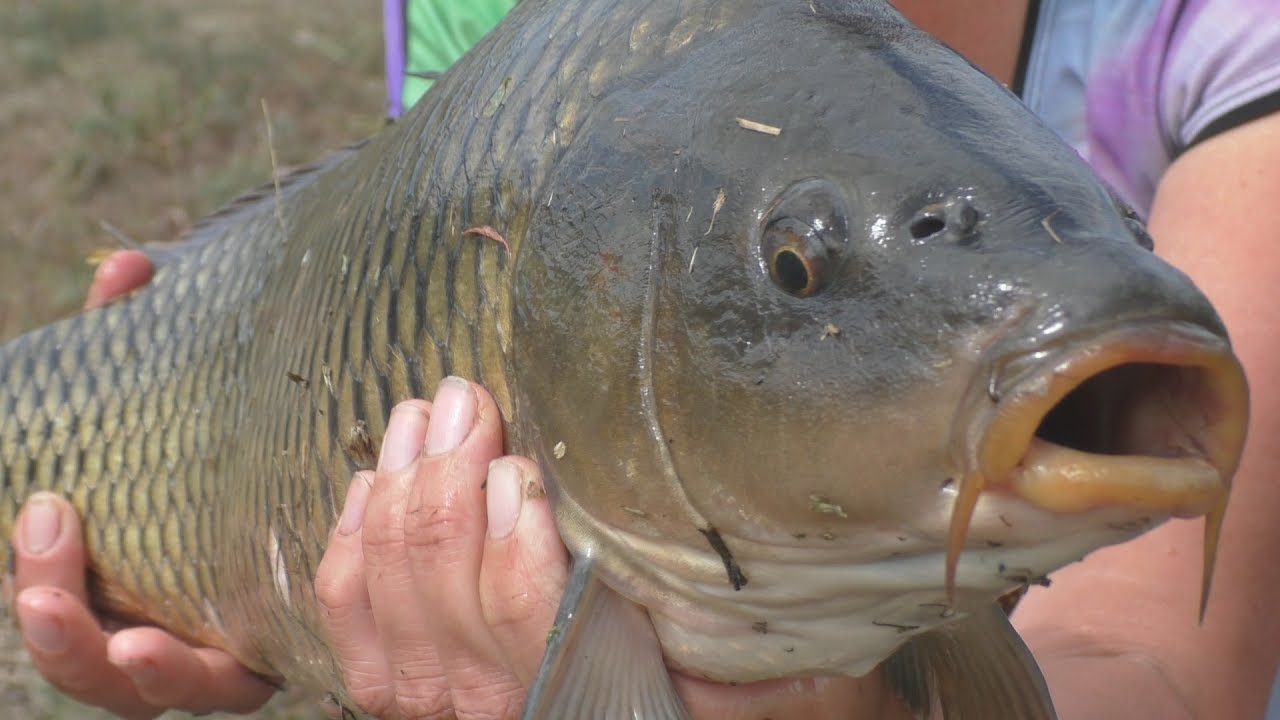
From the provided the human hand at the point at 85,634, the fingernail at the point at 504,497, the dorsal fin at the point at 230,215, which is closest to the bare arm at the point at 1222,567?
the fingernail at the point at 504,497

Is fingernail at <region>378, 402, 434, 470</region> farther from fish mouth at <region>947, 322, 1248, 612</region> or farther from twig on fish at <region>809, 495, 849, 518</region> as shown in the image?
fish mouth at <region>947, 322, 1248, 612</region>

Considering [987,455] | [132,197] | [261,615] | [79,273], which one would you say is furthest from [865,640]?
[132,197]

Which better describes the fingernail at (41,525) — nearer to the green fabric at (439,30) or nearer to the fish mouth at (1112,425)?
the green fabric at (439,30)

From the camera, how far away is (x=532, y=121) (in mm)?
1194

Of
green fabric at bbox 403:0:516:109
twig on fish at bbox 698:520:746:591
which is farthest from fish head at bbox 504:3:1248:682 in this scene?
green fabric at bbox 403:0:516:109

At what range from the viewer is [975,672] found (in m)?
1.21

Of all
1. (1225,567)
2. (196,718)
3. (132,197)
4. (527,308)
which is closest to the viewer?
(527,308)

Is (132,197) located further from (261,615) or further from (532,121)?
(532,121)

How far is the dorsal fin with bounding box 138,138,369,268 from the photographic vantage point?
1934 mm

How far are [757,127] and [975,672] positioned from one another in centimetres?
53

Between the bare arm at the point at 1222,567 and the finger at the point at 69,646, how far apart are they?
1.37 metres

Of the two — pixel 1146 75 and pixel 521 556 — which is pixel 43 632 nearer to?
pixel 521 556

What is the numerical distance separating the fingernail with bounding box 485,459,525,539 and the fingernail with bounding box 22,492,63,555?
1145 millimetres

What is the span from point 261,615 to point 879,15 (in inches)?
45.0
